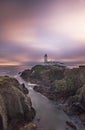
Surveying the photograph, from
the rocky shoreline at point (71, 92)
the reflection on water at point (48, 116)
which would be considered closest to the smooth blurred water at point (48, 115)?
the reflection on water at point (48, 116)

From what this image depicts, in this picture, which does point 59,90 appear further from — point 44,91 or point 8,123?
point 8,123

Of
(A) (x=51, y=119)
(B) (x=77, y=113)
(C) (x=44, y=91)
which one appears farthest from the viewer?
(C) (x=44, y=91)

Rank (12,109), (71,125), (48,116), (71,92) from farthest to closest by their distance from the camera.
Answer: (71,92) → (48,116) → (71,125) → (12,109)

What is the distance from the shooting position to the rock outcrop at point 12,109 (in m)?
39.7

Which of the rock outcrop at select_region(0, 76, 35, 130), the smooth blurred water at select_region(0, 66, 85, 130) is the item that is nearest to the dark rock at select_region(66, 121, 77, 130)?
the smooth blurred water at select_region(0, 66, 85, 130)

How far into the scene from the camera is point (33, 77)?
113625mm

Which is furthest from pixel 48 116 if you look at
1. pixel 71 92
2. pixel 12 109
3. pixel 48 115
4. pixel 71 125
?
pixel 71 92

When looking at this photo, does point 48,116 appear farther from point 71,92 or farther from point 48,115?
point 71,92

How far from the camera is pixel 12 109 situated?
1686 inches

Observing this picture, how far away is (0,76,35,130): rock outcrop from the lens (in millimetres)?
39719

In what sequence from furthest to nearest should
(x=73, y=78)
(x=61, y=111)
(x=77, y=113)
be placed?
(x=73, y=78)
(x=61, y=111)
(x=77, y=113)

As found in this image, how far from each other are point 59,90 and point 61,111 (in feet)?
51.6

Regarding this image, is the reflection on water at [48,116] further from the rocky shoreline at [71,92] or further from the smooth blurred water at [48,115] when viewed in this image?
the rocky shoreline at [71,92]

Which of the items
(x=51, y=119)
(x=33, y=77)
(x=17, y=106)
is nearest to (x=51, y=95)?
(x=51, y=119)
